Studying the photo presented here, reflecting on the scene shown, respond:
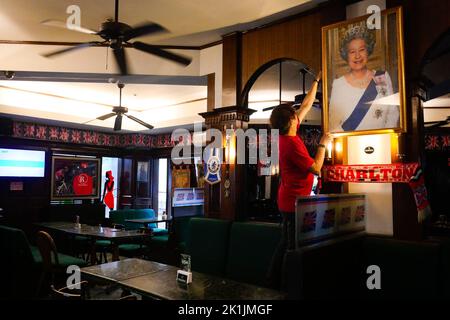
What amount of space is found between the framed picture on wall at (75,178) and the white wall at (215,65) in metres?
5.41

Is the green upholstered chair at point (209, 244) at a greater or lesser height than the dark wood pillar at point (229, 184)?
lesser

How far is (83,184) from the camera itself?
926 cm

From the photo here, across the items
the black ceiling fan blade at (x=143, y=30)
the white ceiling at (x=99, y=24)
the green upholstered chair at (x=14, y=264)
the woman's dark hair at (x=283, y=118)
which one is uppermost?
the white ceiling at (x=99, y=24)

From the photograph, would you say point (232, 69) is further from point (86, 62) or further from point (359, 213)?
point (359, 213)

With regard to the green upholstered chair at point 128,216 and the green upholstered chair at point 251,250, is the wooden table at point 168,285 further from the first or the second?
the green upholstered chair at point 128,216

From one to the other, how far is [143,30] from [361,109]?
2171mm

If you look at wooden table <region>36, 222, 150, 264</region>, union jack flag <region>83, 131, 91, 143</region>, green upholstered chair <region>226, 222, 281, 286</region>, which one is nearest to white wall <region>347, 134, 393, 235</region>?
green upholstered chair <region>226, 222, 281, 286</region>

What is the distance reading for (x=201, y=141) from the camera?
880 centimetres

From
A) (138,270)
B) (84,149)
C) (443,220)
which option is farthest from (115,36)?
(84,149)

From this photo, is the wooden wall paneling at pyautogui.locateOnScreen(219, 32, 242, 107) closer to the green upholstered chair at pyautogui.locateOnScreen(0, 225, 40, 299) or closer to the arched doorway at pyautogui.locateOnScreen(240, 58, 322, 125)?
the arched doorway at pyautogui.locateOnScreen(240, 58, 322, 125)

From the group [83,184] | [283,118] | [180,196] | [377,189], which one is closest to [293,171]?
[283,118]

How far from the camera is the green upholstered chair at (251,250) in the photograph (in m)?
3.60

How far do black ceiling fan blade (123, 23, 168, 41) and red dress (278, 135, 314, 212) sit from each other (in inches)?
61.9

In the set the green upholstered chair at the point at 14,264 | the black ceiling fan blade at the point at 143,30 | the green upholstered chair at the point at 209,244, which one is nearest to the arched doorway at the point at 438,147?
the green upholstered chair at the point at 209,244
